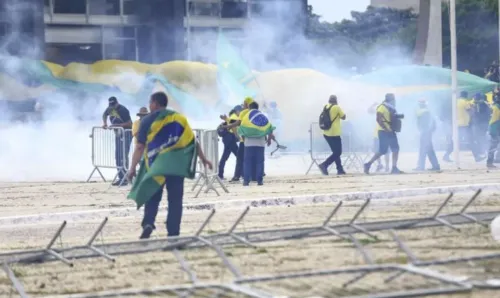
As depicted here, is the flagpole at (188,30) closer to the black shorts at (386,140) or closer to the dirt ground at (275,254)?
the black shorts at (386,140)

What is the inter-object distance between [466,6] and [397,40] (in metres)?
4.52

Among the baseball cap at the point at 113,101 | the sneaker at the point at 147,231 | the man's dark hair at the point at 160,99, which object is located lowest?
the sneaker at the point at 147,231

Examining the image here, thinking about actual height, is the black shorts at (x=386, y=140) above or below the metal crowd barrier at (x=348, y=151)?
above

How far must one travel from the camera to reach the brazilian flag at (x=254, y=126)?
77.4 feet

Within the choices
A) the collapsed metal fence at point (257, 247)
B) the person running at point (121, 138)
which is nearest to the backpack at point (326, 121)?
the person running at point (121, 138)

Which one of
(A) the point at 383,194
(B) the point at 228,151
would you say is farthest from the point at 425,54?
(A) the point at 383,194

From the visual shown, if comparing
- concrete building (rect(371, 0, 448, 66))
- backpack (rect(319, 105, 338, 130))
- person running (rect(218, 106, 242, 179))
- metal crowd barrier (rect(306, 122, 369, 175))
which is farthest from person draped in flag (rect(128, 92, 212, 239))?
concrete building (rect(371, 0, 448, 66))

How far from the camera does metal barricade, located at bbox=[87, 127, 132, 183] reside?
24578 mm

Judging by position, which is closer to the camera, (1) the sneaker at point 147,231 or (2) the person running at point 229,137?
(1) the sneaker at point 147,231

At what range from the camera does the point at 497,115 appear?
1136 inches

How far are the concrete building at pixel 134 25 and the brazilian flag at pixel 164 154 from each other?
35608 mm

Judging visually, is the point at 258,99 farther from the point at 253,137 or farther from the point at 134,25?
the point at 253,137

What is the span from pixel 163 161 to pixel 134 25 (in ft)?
130

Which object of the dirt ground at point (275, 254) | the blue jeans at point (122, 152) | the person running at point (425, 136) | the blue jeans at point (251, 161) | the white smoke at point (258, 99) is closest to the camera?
the dirt ground at point (275, 254)
